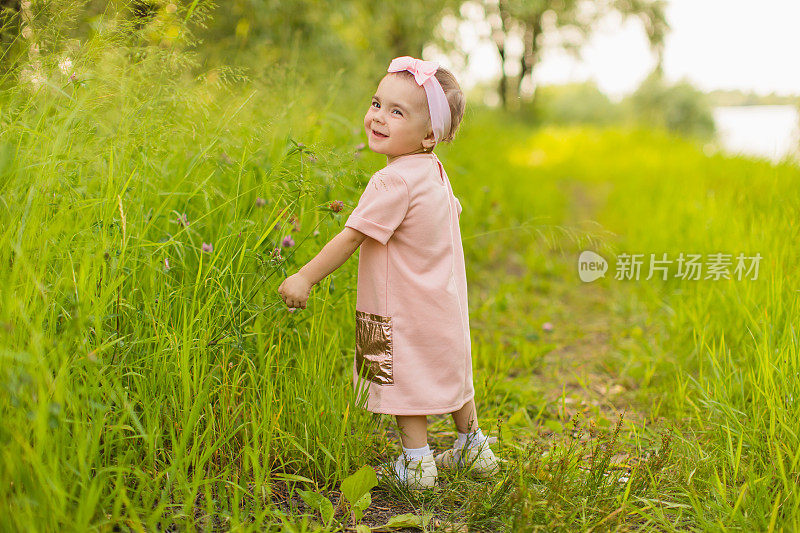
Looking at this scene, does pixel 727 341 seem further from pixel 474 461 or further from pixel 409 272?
pixel 409 272

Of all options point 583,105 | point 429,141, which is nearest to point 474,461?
point 429,141

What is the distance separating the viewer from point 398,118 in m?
1.76

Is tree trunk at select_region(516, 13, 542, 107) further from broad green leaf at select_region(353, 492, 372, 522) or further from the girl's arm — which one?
broad green leaf at select_region(353, 492, 372, 522)

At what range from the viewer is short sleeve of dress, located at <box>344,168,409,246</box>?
1.69 metres

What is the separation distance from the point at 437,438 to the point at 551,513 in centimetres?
67

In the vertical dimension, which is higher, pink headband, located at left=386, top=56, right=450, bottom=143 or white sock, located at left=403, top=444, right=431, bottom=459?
pink headband, located at left=386, top=56, right=450, bottom=143

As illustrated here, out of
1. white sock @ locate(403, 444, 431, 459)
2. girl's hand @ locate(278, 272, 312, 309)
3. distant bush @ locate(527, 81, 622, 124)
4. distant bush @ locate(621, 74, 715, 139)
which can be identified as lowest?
white sock @ locate(403, 444, 431, 459)

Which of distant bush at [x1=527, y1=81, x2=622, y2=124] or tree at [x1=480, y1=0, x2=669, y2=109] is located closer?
tree at [x1=480, y1=0, x2=669, y2=109]

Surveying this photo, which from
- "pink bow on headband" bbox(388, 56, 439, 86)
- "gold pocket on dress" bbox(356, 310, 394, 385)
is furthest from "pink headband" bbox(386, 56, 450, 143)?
"gold pocket on dress" bbox(356, 310, 394, 385)

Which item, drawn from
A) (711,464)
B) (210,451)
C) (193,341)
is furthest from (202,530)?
(711,464)

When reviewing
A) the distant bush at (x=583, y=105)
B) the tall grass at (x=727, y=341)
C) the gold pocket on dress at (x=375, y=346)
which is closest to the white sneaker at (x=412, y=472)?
the gold pocket on dress at (x=375, y=346)

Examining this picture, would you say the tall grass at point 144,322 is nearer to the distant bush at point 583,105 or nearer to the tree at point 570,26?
the tree at point 570,26

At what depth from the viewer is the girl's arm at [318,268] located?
1.69 metres

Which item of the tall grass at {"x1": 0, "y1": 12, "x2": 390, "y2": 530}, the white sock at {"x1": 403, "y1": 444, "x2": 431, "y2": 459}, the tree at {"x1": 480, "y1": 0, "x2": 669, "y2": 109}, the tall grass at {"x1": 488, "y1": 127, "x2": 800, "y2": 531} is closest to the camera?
the tall grass at {"x1": 0, "y1": 12, "x2": 390, "y2": 530}
